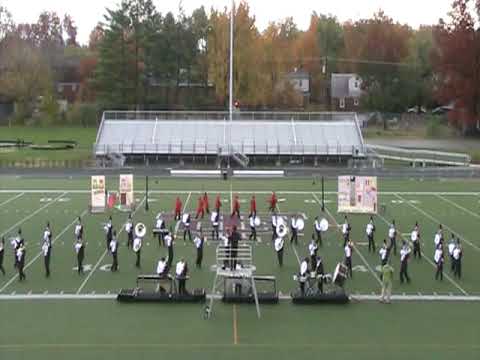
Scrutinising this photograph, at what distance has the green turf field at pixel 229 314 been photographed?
1273 cm

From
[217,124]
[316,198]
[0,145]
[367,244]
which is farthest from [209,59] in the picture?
[367,244]

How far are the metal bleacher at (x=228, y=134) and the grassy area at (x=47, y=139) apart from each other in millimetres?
2045

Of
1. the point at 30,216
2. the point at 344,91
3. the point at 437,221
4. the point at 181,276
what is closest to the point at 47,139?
the point at 30,216

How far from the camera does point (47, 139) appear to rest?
54438 millimetres

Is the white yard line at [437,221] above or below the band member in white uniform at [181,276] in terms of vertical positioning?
below

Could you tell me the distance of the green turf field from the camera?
41.8 feet

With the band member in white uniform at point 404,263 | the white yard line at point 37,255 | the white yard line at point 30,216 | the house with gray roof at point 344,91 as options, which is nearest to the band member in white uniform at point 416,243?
the band member in white uniform at point 404,263

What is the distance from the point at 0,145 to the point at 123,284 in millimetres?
34895

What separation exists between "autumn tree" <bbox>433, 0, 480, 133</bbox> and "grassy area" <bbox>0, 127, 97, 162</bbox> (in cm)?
2676

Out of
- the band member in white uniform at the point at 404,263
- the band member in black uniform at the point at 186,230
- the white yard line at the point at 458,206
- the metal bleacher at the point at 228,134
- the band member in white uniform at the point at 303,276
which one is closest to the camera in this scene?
the band member in white uniform at the point at 303,276

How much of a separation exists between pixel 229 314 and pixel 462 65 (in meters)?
45.3

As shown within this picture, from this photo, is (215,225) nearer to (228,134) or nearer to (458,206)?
(458,206)

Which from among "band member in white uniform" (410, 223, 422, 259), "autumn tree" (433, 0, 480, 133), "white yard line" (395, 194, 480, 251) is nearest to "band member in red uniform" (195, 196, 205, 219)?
"band member in white uniform" (410, 223, 422, 259)

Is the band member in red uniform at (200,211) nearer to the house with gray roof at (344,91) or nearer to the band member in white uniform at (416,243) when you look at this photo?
the band member in white uniform at (416,243)
